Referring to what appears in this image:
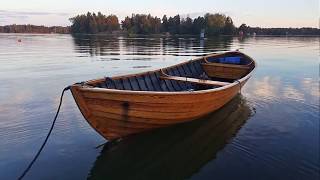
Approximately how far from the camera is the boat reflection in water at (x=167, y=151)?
7.66 m

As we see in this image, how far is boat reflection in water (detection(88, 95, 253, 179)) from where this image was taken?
766cm

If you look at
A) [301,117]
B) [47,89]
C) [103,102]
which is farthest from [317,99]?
[47,89]

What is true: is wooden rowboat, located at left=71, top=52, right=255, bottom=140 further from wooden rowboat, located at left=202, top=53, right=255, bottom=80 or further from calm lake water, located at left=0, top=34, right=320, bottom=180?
wooden rowboat, located at left=202, top=53, right=255, bottom=80

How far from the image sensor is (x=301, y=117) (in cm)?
1171

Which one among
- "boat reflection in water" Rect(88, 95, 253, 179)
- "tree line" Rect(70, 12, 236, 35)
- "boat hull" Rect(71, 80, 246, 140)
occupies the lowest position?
"boat reflection in water" Rect(88, 95, 253, 179)

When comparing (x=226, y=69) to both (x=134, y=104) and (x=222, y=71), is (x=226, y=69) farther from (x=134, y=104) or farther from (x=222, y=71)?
(x=134, y=104)

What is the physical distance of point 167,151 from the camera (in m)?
8.79

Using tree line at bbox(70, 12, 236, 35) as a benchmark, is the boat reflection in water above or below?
below

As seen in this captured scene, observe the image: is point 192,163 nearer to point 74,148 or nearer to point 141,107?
point 141,107

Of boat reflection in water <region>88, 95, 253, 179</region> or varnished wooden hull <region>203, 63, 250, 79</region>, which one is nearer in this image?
boat reflection in water <region>88, 95, 253, 179</region>

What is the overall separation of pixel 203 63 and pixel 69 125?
310 inches

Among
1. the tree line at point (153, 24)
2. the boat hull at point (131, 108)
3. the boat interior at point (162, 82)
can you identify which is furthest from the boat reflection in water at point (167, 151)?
the tree line at point (153, 24)

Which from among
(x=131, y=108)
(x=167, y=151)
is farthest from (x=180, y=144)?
(x=131, y=108)

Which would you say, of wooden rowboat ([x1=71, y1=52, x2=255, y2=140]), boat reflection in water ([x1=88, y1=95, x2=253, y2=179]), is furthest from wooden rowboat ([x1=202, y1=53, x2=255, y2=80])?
boat reflection in water ([x1=88, y1=95, x2=253, y2=179])
